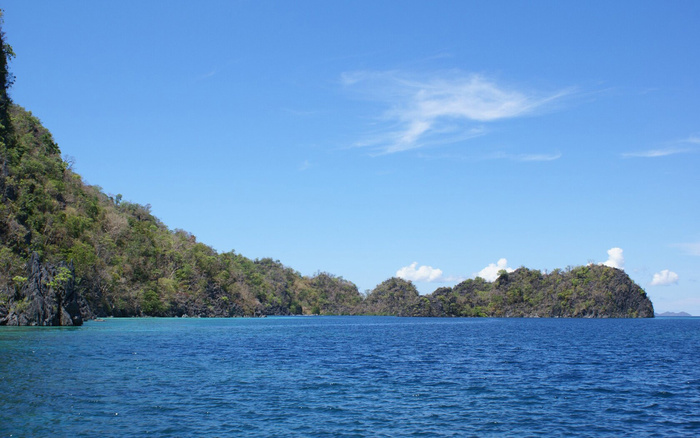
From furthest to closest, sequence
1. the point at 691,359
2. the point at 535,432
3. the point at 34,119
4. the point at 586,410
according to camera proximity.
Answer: the point at 34,119 → the point at 691,359 → the point at 586,410 → the point at 535,432

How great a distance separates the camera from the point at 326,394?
3009 centimetres

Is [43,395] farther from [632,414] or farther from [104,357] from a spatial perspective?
[632,414]

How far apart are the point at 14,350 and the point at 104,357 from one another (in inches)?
Result: 288

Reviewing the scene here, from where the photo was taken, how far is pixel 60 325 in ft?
242

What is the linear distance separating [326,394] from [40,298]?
188 feet

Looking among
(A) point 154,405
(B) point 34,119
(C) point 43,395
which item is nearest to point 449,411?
(A) point 154,405

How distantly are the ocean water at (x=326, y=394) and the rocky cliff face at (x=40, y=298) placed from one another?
21.6m

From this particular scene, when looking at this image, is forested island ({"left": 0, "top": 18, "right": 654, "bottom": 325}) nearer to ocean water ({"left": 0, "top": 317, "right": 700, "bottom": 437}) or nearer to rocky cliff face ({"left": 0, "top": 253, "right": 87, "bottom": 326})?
rocky cliff face ({"left": 0, "top": 253, "right": 87, "bottom": 326})

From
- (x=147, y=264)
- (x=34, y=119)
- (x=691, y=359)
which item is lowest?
(x=691, y=359)

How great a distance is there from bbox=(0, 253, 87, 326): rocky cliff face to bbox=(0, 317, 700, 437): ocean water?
70.9 ft

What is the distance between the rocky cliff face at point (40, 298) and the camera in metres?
69.8

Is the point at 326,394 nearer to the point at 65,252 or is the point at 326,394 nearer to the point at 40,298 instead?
the point at 40,298

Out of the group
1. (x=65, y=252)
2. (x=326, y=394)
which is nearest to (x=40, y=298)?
(x=65, y=252)

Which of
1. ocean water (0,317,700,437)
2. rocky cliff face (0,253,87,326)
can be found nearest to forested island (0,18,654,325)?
rocky cliff face (0,253,87,326)
